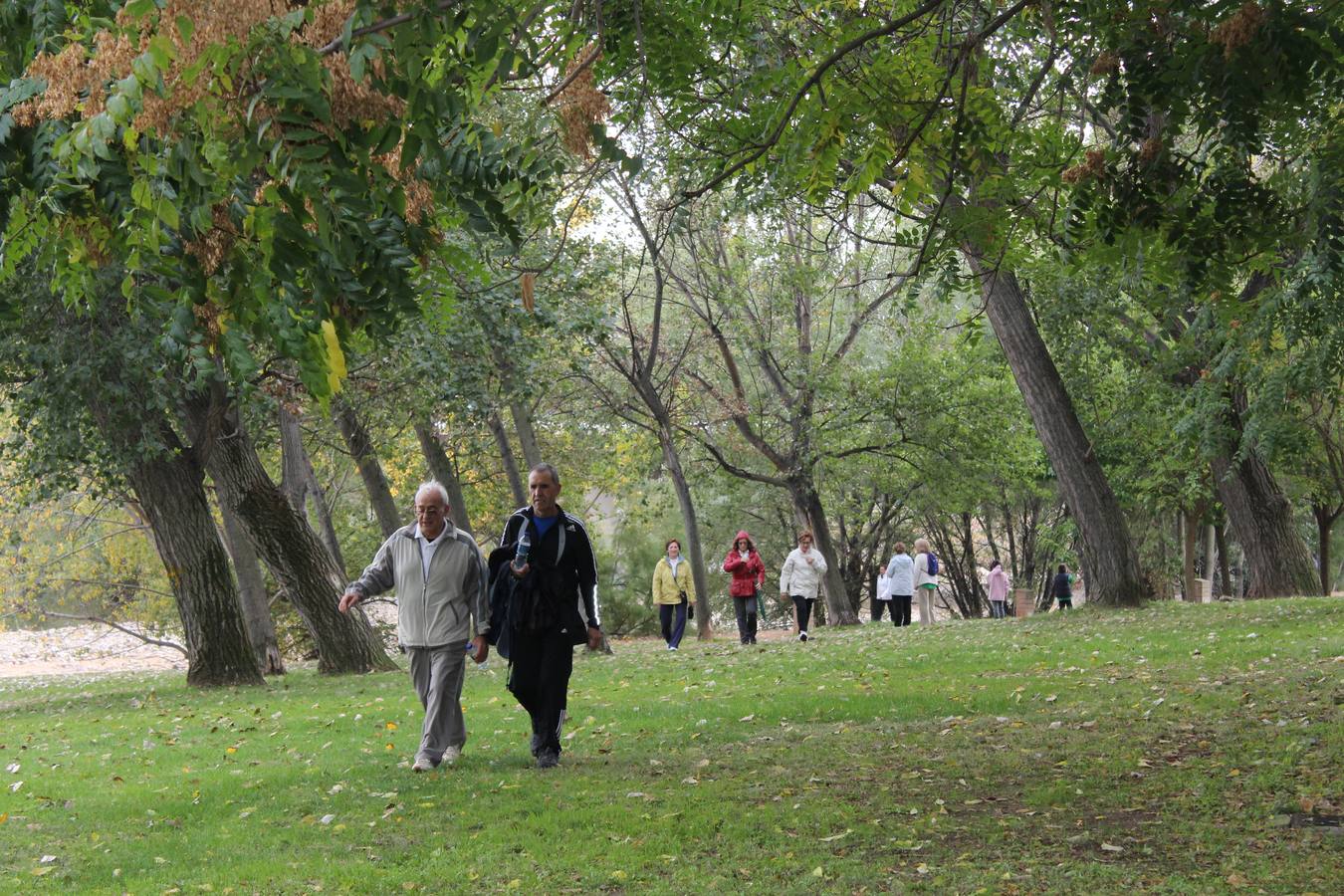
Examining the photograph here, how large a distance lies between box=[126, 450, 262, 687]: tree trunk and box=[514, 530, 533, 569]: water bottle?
33.4ft

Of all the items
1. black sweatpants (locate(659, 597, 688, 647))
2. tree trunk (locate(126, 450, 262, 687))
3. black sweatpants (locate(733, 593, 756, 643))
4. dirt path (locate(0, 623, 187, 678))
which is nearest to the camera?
tree trunk (locate(126, 450, 262, 687))

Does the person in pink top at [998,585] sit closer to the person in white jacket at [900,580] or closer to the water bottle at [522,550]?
the person in white jacket at [900,580]

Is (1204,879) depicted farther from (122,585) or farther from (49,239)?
(122,585)

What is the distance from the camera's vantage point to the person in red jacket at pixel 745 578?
68.8 ft

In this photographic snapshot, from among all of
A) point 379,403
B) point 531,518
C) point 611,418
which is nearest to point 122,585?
point 611,418

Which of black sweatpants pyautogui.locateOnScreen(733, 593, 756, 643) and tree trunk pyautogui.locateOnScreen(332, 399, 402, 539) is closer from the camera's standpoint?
black sweatpants pyautogui.locateOnScreen(733, 593, 756, 643)

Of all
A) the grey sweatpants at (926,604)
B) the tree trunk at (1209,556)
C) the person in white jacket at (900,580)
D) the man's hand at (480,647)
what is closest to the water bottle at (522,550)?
the man's hand at (480,647)

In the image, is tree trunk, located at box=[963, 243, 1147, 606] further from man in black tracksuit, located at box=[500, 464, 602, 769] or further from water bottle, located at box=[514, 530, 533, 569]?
water bottle, located at box=[514, 530, 533, 569]

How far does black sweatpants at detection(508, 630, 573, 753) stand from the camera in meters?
9.12

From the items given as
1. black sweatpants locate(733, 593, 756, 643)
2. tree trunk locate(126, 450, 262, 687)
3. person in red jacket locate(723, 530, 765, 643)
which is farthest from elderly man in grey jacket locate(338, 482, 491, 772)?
black sweatpants locate(733, 593, 756, 643)

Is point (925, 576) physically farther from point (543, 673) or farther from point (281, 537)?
point (543, 673)

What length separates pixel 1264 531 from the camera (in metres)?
24.0

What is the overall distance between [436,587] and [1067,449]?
45.3 feet

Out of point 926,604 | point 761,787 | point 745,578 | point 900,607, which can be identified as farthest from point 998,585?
point 761,787
